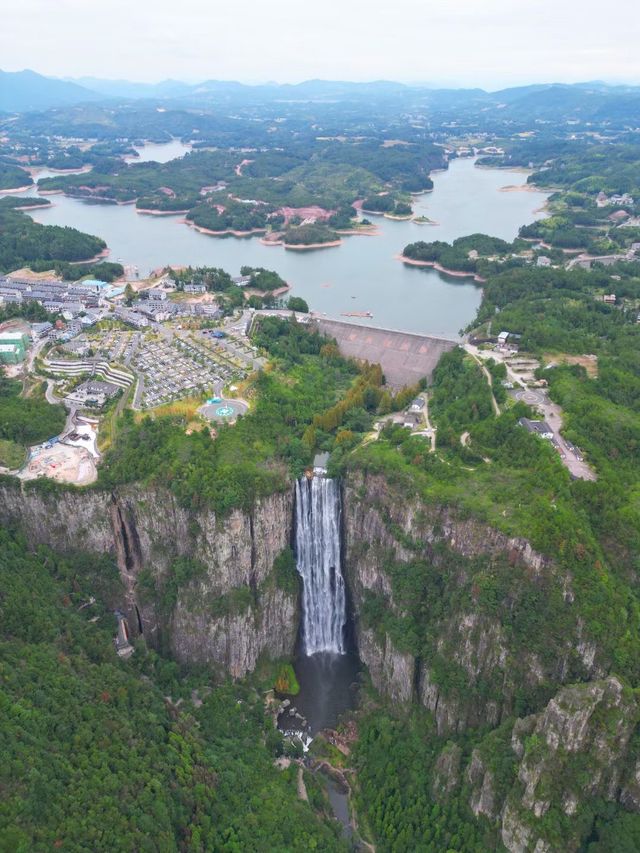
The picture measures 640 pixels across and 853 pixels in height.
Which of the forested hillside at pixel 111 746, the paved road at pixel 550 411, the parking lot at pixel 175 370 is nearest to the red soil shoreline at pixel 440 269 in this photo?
the paved road at pixel 550 411

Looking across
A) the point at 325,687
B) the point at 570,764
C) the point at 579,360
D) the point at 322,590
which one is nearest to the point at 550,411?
the point at 579,360

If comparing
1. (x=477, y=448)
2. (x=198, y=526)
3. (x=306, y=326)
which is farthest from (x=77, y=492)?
(x=306, y=326)

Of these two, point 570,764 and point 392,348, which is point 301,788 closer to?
point 570,764

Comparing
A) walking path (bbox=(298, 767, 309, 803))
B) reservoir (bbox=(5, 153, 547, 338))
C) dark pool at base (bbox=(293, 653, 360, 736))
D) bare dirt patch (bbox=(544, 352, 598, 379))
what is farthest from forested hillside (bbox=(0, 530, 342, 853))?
reservoir (bbox=(5, 153, 547, 338))

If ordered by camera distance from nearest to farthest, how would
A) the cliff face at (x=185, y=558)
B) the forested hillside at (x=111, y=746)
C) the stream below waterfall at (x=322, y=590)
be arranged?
1. the forested hillside at (x=111, y=746)
2. the cliff face at (x=185, y=558)
3. the stream below waterfall at (x=322, y=590)

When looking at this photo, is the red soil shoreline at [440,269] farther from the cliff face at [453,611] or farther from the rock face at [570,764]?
the rock face at [570,764]

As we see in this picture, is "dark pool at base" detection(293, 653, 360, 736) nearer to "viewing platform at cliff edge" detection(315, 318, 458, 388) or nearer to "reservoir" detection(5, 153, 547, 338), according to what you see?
"viewing platform at cliff edge" detection(315, 318, 458, 388)
